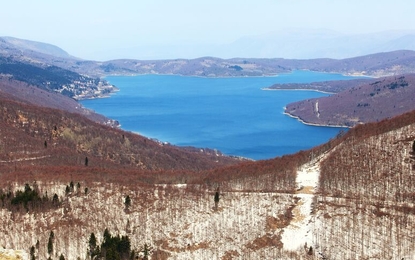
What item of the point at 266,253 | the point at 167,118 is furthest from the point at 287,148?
the point at 266,253

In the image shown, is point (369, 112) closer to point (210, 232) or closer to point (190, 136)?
point (190, 136)

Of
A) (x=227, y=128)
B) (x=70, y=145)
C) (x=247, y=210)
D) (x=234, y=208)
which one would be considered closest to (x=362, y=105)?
(x=227, y=128)

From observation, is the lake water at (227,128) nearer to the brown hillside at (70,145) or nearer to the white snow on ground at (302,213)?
the brown hillside at (70,145)

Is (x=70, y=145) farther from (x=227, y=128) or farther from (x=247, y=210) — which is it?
(x=227, y=128)

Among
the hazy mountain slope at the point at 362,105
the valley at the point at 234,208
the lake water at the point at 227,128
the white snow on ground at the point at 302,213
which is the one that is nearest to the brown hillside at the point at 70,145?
the valley at the point at 234,208

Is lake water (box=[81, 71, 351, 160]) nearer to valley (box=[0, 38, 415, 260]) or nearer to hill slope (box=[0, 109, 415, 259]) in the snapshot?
valley (box=[0, 38, 415, 260])

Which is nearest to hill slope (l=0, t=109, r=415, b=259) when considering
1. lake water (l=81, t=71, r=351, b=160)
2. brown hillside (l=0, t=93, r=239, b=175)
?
brown hillside (l=0, t=93, r=239, b=175)

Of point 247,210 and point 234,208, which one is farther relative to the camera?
point 234,208

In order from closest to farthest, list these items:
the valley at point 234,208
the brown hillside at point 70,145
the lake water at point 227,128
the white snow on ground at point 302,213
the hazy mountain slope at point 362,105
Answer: the valley at point 234,208
the white snow on ground at point 302,213
the brown hillside at point 70,145
the lake water at point 227,128
the hazy mountain slope at point 362,105
